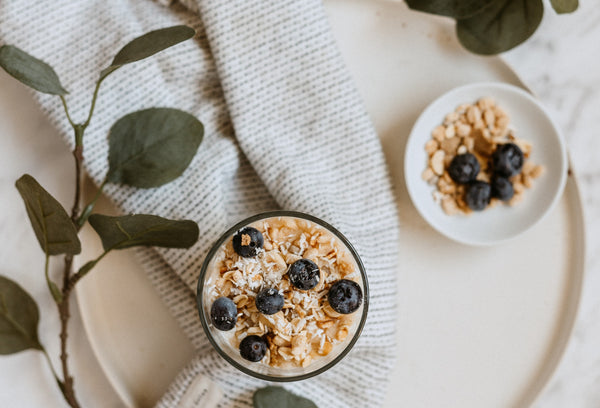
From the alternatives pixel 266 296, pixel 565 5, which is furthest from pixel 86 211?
pixel 565 5

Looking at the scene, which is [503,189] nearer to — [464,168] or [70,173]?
[464,168]

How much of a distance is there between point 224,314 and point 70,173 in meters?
0.41

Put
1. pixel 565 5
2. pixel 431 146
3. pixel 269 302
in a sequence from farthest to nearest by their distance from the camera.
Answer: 1. pixel 431 146
2. pixel 565 5
3. pixel 269 302

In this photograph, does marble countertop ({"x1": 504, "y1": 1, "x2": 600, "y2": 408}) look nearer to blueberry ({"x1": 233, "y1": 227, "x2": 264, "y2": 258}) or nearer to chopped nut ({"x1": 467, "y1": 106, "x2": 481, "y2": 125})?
chopped nut ({"x1": 467, "y1": 106, "x2": 481, "y2": 125})

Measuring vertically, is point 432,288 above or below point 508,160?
below

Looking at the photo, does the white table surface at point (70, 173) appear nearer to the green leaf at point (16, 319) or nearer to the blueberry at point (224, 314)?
the green leaf at point (16, 319)

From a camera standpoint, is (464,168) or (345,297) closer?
(345,297)

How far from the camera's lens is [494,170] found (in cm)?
85

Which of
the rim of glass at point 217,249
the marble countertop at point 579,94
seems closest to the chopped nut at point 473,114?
the marble countertop at point 579,94

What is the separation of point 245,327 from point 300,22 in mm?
429

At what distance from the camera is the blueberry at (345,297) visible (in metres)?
0.65

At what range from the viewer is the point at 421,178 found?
856 millimetres

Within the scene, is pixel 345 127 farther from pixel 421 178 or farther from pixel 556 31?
pixel 556 31

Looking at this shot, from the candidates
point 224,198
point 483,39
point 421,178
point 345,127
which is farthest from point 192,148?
point 483,39
